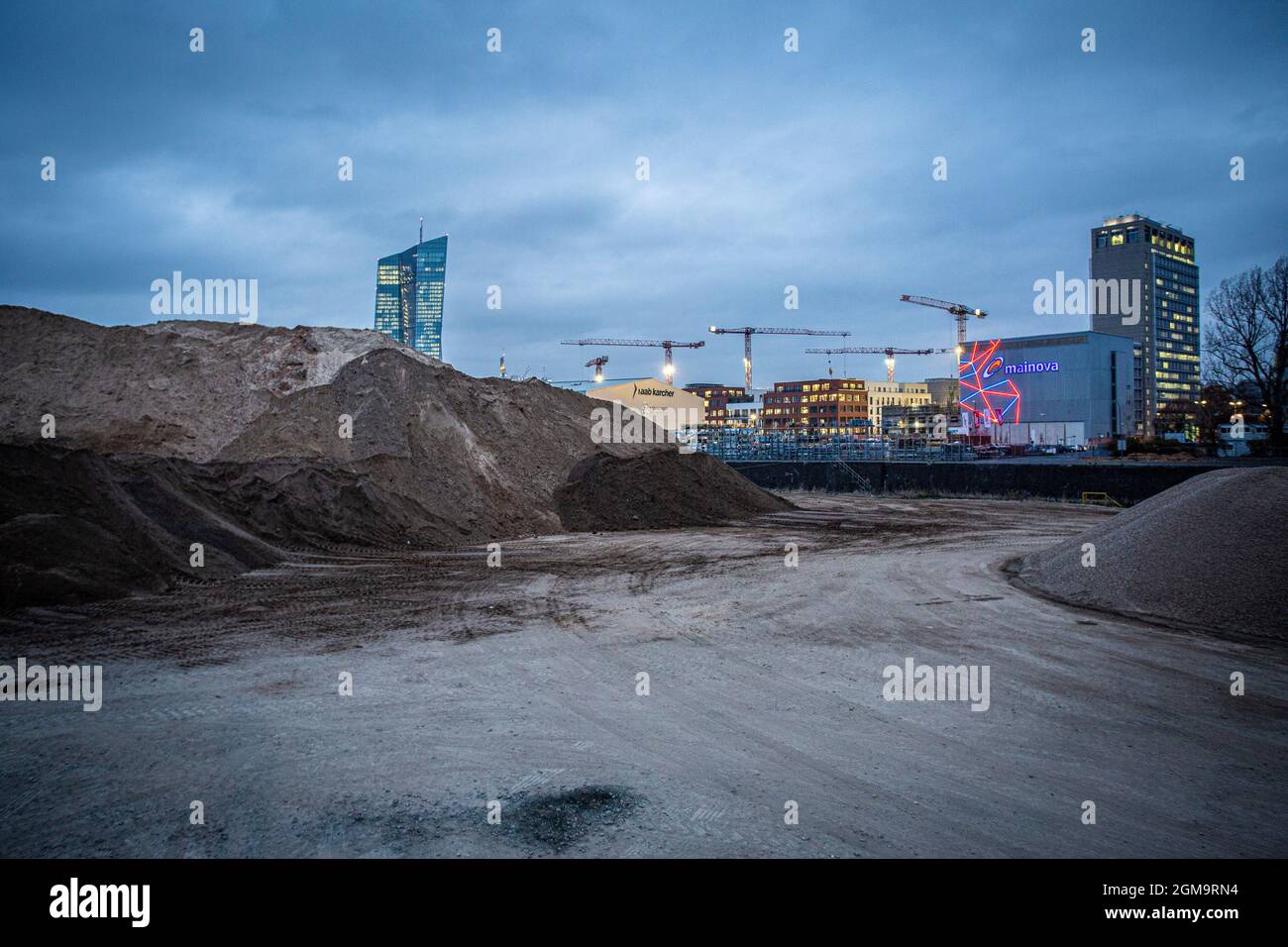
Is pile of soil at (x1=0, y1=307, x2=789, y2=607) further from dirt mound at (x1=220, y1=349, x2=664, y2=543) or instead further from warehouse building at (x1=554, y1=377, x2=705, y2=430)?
warehouse building at (x1=554, y1=377, x2=705, y2=430)

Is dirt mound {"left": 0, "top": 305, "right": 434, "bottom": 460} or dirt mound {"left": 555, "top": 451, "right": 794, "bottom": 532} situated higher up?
dirt mound {"left": 0, "top": 305, "right": 434, "bottom": 460}

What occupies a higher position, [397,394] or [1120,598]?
[397,394]

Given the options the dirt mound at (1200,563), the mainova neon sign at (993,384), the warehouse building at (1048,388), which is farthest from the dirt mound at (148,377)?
the mainova neon sign at (993,384)

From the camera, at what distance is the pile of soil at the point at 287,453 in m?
14.3

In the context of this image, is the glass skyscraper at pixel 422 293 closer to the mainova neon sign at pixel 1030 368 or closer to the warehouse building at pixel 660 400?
the warehouse building at pixel 660 400

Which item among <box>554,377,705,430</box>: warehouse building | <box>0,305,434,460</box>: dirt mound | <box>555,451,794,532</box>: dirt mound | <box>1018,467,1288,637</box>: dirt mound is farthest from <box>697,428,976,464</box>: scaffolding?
<box>1018,467,1288,637</box>: dirt mound

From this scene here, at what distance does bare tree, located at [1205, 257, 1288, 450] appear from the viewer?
4822 centimetres

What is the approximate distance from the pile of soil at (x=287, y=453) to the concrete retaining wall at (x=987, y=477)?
11258 mm

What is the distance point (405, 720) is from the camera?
21.0ft

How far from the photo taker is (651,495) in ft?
83.3

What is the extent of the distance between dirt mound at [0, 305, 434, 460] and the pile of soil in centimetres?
6
